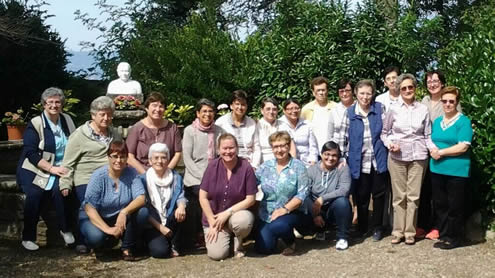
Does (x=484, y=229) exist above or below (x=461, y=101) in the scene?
below

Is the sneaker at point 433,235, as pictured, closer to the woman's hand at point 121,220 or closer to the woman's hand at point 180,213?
the woman's hand at point 180,213

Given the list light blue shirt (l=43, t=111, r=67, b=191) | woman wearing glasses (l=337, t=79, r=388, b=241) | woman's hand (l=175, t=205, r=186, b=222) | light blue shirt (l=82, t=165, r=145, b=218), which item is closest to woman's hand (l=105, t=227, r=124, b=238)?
light blue shirt (l=82, t=165, r=145, b=218)

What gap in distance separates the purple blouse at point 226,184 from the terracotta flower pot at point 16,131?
176 inches

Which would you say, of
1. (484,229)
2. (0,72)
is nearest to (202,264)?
(484,229)

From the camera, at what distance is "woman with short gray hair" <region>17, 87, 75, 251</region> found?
5.63m

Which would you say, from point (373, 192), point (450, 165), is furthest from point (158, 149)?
point (450, 165)

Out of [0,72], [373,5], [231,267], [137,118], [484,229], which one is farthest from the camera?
[0,72]

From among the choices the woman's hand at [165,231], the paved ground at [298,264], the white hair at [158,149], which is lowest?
the paved ground at [298,264]

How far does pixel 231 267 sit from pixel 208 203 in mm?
624

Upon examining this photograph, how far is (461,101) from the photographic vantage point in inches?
225

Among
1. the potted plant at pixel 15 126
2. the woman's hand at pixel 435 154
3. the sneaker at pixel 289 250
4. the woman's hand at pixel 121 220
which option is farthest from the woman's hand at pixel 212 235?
the potted plant at pixel 15 126

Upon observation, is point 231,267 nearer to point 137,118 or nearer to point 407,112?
point 407,112

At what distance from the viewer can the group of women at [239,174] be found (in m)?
5.38

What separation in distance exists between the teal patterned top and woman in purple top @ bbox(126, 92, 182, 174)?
0.93 meters
